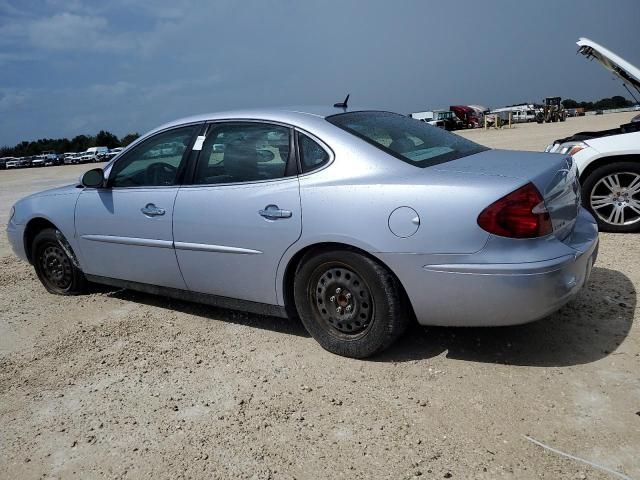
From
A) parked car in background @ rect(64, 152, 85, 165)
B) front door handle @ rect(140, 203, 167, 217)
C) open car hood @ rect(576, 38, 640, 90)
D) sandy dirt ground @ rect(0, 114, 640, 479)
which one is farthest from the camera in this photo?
parked car in background @ rect(64, 152, 85, 165)

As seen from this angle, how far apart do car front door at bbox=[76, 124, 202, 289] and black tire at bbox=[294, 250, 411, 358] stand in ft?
3.81

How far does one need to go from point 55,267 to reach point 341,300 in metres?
3.20

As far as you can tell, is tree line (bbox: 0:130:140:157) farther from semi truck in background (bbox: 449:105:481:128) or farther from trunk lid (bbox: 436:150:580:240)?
trunk lid (bbox: 436:150:580:240)

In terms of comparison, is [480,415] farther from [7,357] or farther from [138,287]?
[7,357]

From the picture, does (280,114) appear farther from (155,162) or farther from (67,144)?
(67,144)

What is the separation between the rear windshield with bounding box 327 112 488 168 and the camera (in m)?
3.32

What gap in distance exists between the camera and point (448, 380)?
10.1 ft

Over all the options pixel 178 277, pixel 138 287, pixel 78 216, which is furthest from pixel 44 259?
pixel 178 277

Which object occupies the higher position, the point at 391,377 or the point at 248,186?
the point at 248,186

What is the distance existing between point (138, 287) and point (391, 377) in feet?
7.68

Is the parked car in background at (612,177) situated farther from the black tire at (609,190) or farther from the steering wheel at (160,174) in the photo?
the steering wheel at (160,174)

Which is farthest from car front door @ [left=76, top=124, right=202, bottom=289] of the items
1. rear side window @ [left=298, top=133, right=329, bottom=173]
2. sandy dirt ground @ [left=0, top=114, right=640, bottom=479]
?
rear side window @ [left=298, top=133, right=329, bottom=173]

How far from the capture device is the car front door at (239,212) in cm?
343

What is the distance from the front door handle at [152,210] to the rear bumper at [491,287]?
1825 millimetres
